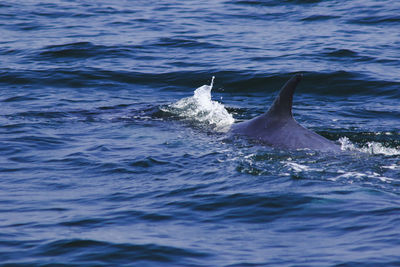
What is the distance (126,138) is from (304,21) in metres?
12.8

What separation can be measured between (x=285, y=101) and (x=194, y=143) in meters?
1.73

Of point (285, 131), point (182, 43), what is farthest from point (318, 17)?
point (285, 131)

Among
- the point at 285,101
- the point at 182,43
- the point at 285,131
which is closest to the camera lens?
the point at 285,101

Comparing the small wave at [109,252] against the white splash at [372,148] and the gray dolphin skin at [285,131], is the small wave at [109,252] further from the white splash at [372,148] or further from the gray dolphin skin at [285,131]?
the white splash at [372,148]

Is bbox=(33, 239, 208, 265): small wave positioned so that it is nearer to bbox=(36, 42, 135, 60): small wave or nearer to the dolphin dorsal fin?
the dolphin dorsal fin

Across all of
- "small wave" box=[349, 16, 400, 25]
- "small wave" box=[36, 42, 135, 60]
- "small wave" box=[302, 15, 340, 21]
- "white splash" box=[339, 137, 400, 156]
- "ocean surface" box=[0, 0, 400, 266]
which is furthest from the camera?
"small wave" box=[302, 15, 340, 21]

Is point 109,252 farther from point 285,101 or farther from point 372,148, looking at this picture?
point 372,148

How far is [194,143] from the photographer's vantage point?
11.4 meters

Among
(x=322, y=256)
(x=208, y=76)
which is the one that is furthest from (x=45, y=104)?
(x=322, y=256)

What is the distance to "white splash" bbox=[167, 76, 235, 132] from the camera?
12498 mm

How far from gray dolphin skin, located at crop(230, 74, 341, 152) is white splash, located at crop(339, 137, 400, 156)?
27 cm

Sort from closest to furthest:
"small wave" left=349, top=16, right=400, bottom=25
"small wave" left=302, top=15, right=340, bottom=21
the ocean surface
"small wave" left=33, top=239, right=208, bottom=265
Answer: "small wave" left=33, top=239, right=208, bottom=265 < the ocean surface < "small wave" left=349, top=16, right=400, bottom=25 < "small wave" left=302, top=15, right=340, bottom=21

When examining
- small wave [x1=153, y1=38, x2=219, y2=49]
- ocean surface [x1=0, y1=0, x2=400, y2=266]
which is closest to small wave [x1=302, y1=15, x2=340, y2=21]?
ocean surface [x1=0, y1=0, x2=400, y2=266]

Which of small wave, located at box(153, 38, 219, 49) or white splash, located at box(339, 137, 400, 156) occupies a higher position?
small wave, located at box(153, 38, 219, 49)
